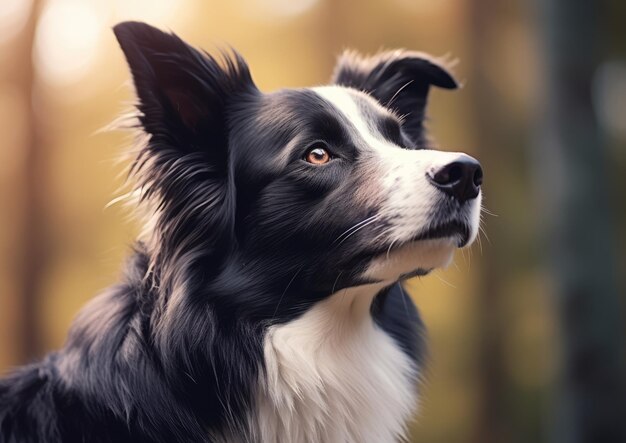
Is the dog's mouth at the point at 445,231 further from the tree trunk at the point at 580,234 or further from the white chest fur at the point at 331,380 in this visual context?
the tree trunk at the point at 580,234

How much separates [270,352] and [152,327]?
468 millimetres

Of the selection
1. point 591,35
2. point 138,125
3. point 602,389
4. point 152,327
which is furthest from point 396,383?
point 591,35

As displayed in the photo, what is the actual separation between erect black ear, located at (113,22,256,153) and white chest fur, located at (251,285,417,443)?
0.87 meters

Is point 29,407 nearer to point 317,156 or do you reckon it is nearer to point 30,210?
point 317,156

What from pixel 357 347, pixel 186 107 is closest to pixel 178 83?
pixel 186 107

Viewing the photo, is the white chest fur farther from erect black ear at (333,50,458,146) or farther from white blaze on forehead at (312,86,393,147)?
erect black ear at (333,50,458,146)

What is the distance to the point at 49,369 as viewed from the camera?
122 inches

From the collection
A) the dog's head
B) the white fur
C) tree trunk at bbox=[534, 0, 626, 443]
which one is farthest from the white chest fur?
tree trunk at bbox=[534, 0, 626, 443]

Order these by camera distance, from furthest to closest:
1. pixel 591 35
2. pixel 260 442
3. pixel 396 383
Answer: pixel 591 35 → pixel 396 383 → pixel 260 442

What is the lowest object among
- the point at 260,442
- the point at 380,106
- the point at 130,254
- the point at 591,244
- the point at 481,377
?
the point at 481,377

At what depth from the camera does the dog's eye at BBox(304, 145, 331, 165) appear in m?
3.08

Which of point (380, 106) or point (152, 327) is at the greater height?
point (380, 106)

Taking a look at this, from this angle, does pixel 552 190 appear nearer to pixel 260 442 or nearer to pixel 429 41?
pixel 260 442

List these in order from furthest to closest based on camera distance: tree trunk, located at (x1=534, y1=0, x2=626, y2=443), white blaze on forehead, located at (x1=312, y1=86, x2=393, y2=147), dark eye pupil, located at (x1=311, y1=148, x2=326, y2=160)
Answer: tree trunk, located at (x1=534, y1=0, x2=626, y2=443) → white blaze on forehead, located at (x1=312, y1=86, x2=393, y2=147) → dark eye pupil, located at (x1=311, y1=148, x2=326, y2=160)
